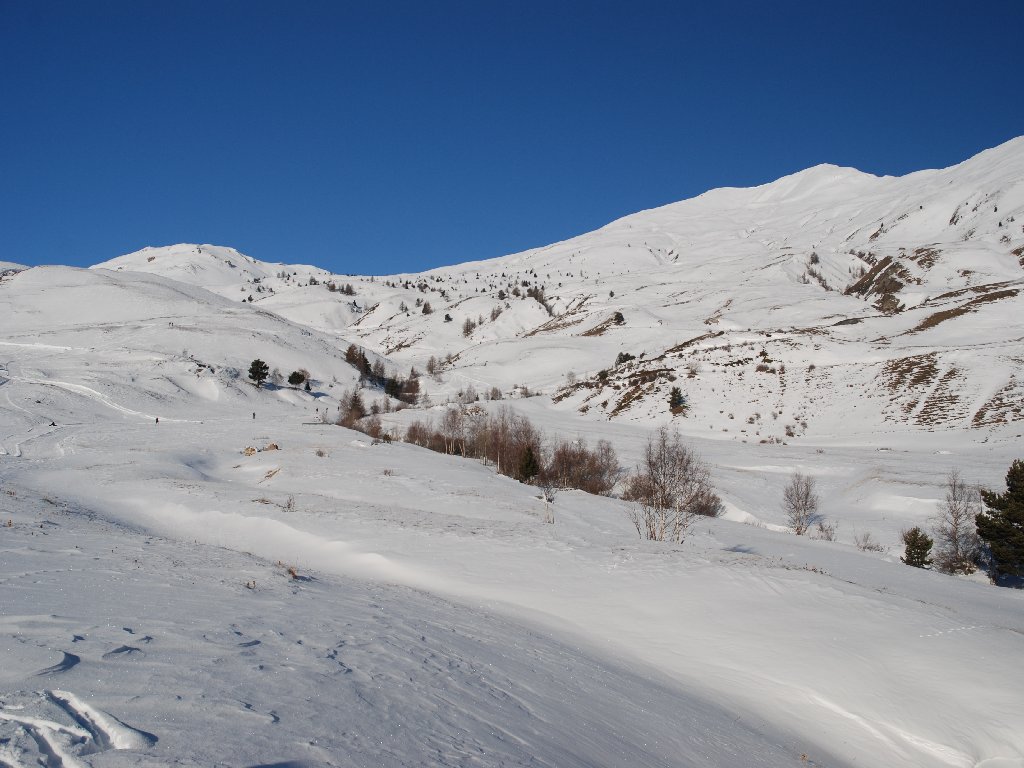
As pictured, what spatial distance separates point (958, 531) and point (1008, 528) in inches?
244

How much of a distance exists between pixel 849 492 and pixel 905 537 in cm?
1150

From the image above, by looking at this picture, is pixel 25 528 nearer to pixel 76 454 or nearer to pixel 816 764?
pixel 816 764

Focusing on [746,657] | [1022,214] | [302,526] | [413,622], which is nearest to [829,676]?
[746,657]

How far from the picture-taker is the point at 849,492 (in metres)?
39.6

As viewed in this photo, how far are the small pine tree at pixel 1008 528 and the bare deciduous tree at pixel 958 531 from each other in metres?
2.29

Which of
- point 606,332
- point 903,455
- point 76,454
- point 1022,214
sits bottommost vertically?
point 76,454

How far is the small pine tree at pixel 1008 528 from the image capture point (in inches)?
957

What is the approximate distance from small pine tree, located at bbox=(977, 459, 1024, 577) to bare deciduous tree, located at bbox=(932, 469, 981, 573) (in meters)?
2.29

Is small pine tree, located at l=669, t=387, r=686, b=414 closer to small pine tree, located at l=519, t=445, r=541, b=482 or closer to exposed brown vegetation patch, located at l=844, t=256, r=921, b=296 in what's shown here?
small pine tree, located at l=519, t=445, r=541, b=482

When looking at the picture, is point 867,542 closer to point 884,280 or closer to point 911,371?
point 911,371

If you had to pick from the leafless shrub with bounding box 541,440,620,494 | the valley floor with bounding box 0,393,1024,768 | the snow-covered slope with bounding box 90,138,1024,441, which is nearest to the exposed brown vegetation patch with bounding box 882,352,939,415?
the snow-covered slope with bounding box 90,138,1024,441

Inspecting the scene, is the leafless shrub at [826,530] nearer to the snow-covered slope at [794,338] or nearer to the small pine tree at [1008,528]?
the small pine tree at [1008,528]

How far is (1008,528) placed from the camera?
80.8 feet

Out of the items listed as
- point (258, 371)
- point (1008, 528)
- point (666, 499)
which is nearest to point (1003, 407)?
point (1008, 528)
